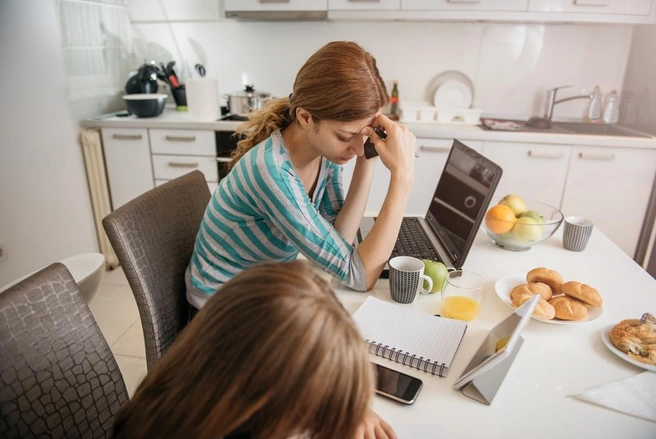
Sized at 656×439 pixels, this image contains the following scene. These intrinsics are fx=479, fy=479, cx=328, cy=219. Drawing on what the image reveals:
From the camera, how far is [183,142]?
2.63 meters

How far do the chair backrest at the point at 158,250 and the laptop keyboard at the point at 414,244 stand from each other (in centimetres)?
56

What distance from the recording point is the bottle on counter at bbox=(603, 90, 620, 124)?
8.98 ft

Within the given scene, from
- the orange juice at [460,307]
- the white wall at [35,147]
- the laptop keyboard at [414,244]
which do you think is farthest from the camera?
the white wall at [35,147]

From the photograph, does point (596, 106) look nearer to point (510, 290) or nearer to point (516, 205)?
point (516, 205)

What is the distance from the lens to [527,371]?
2.73 ft

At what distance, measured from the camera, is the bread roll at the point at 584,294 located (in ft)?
3.23

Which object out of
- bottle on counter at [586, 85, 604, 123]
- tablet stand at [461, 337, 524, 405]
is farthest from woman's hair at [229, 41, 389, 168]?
bottle on counter at [586, 85, 604, 123]

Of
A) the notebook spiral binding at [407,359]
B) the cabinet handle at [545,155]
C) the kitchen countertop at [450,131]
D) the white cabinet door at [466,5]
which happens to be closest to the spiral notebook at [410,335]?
the notebook spiral binding at [407,359]

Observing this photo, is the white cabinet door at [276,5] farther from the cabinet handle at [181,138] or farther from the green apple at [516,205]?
the green apple at [516,205]

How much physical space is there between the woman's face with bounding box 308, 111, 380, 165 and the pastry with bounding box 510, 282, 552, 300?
50cm

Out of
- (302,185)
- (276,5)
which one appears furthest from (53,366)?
(276,5)

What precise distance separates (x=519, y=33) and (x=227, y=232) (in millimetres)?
2379

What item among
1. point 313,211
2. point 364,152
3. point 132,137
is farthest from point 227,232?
point 132,137

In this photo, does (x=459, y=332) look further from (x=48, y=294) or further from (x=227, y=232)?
(x=48, y=294)
